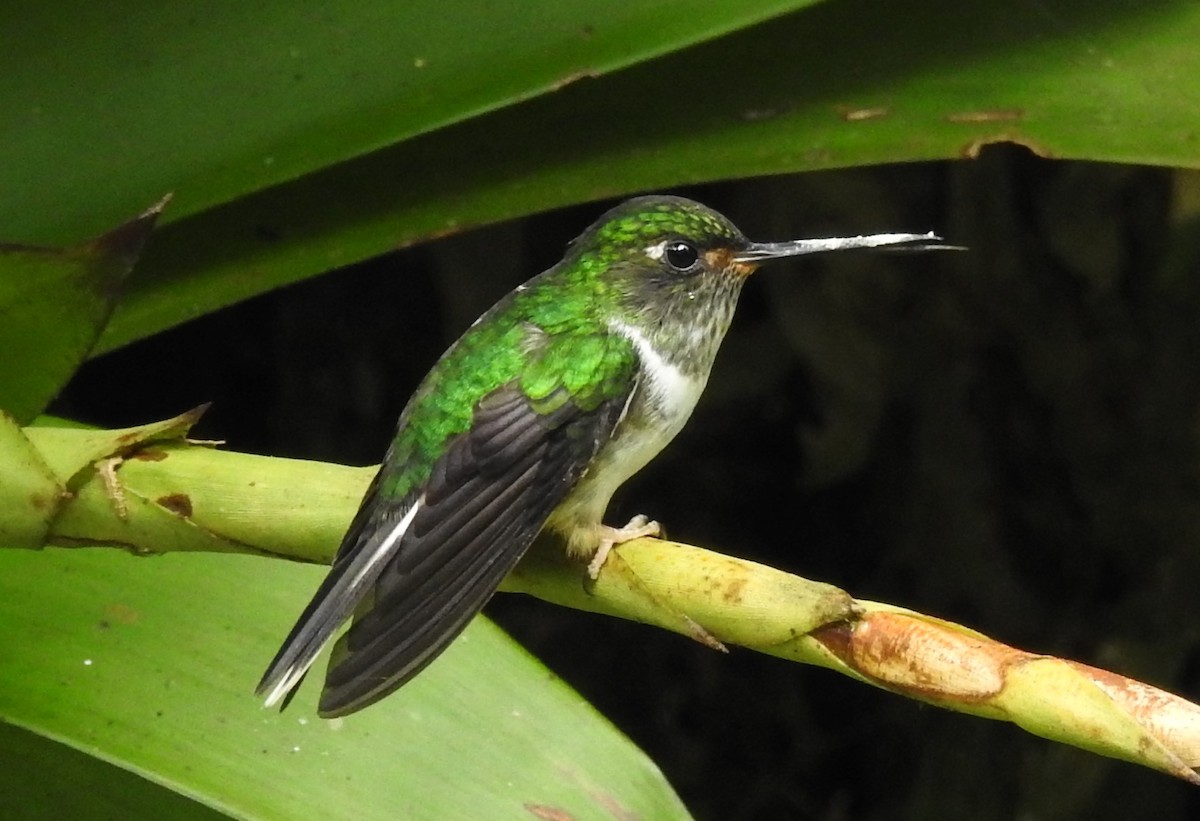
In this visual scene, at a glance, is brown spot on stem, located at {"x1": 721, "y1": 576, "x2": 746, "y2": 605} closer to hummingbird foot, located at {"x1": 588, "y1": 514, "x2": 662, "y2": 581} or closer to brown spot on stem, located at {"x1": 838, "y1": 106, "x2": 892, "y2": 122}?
hummingbird foot, located at {"x1": 588, "y1": 514, "x2": 662, "y2": 581}

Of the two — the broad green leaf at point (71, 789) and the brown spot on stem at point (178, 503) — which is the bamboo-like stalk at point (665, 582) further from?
the broad green leaf at point (71, 789)

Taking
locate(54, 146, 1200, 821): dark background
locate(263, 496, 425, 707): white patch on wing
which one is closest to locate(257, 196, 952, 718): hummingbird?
locate(263, 496, 425, 707): white patch on wing

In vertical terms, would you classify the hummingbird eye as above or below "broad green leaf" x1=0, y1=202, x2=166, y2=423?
below

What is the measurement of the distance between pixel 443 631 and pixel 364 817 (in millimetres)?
111

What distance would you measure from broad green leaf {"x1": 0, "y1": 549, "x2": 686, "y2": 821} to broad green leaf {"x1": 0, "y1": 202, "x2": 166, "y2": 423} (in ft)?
Result: 0.50

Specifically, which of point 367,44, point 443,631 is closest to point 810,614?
point 443,631

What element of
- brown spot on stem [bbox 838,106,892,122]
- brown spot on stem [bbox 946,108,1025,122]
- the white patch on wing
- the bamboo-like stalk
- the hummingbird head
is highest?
brown spot on stem [bbox 838,106,892,122]

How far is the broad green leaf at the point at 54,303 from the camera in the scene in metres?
0.65

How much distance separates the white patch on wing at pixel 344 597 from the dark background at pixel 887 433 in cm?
66

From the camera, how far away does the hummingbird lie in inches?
27.5

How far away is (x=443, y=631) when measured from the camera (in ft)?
2.27

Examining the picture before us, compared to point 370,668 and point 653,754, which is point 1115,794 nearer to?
point 653,754

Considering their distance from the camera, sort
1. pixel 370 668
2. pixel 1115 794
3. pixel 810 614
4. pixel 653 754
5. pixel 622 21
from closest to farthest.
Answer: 1. pixel 810 614
2. pixel 370 668
3. pixel 622 21
4. pixel 1115 794
5. pixel 653 754

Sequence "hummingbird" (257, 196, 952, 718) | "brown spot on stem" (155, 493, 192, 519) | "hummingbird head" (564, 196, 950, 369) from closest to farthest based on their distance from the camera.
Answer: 1. "brown spot on stem" (155, 493, 192, 519)
2. "hummingbird" (257, 196, 952, 718)
3. "hummingbird head" (564, 196, 950, 369)
